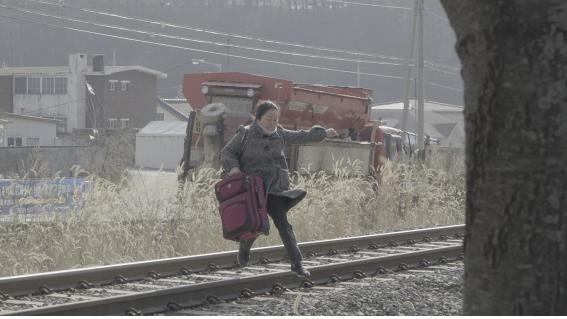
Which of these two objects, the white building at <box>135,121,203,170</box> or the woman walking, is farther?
the white building at <box>135,121,203,170</box>

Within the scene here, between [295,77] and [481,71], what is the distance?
93602mm

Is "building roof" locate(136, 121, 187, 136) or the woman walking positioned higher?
"building roof" locate(136, 121, 187, 136)

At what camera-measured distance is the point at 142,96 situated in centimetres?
7062

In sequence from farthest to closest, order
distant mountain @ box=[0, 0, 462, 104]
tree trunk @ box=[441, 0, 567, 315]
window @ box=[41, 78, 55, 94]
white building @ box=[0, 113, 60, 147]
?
distant mountain @ box=[0, 0, 462, 104]
window @ box=[41, 78, 55, 94]
white building @ box=[0, 113, 60, 147]
tree trunk @ box=[441, 0, 567, 315]

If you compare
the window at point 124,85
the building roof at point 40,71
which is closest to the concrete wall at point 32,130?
the building roof at point 40,71

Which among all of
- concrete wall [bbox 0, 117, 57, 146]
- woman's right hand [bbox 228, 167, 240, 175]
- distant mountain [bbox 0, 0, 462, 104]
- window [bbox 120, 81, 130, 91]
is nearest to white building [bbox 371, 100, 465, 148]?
window [bbox 120, 81, 130, 91]

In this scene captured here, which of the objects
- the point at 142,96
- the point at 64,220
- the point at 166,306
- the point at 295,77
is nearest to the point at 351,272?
the point at 166,306

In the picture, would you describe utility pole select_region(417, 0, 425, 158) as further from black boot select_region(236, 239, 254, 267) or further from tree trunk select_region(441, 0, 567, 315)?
tree trunk select_region(441, 0, 567, 315)

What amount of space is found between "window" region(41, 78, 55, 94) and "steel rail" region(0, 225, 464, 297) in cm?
5601

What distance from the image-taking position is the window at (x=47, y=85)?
6722 centimetres

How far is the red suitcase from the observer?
364 inches

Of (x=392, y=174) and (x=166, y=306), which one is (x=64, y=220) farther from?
(x=392, y=174)

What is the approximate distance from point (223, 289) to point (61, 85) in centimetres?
5949

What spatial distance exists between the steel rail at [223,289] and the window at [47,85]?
57.6 metres
